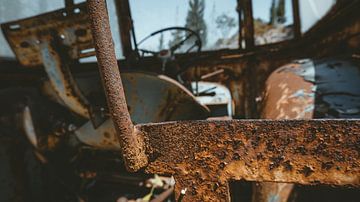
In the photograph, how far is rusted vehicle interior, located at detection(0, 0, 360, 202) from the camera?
20.8 inches

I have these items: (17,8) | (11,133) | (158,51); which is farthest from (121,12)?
(11,133)

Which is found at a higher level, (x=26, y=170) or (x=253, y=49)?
(x=253, y=49)

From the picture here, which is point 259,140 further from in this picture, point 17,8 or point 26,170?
point 17,8

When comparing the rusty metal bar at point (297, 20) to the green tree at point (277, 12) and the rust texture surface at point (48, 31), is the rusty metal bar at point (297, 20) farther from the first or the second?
the rust texture surface at point (48, 31)

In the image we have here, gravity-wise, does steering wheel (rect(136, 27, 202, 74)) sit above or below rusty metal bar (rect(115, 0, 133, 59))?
below

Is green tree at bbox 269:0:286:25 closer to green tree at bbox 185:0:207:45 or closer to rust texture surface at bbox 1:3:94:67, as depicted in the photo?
green tree at bbox 185:0:207:45

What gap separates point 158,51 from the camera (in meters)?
2.58

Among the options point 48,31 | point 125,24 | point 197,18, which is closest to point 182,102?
point 48,31

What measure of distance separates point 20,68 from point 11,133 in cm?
76

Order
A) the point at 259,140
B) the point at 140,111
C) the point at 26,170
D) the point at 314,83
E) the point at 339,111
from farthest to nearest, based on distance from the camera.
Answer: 1. the point at 26,170
2. the point at 140,111
3. the point at 314,83
4. the point at 339,111
5. the point at 259,140

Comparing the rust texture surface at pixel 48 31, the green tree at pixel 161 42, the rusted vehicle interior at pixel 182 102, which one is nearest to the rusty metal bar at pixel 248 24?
the rusted vehicle interior at pixel 182 102

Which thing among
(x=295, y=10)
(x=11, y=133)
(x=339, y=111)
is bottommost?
(x=11, y=133)

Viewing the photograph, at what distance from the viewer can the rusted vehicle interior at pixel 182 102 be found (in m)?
0.53

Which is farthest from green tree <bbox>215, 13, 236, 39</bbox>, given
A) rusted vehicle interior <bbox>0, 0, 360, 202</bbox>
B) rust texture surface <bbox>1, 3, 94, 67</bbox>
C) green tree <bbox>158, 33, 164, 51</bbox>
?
rust texture surface <bbox>1, 3, 94, 67</bbox>
